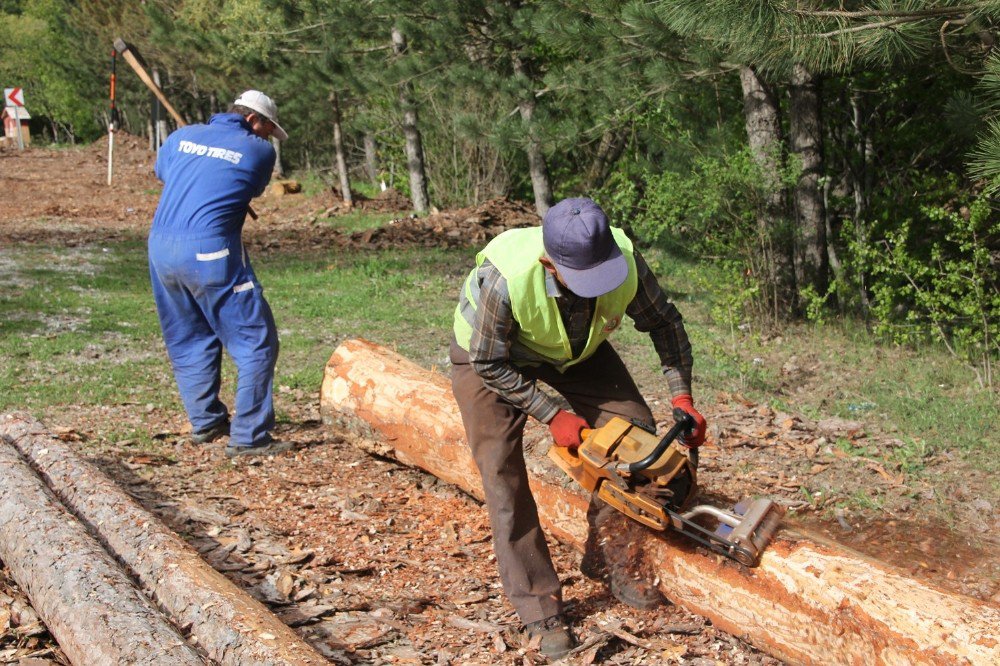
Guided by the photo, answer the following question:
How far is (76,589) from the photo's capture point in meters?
3.61

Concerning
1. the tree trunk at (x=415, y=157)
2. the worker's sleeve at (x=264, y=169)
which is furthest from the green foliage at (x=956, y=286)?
the tree trunk at (x=415, y=157)

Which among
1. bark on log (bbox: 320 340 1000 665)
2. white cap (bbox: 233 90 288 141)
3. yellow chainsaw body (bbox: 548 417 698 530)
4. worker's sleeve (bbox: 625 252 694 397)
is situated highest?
white cap (bbox: 233 90 288 141)

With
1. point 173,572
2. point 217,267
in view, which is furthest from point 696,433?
point 217,267

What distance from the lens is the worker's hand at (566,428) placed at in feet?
12.2

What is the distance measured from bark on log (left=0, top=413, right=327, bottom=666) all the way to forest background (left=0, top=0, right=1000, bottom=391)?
14.1 feet

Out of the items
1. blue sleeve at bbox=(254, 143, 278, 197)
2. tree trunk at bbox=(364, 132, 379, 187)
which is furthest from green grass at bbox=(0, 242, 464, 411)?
tree trunk at bbox=(364, 132, 379, 187)

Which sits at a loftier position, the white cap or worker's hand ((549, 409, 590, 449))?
the white cap

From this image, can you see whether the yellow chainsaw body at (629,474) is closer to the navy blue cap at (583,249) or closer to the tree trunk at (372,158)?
the navy blue cap at (583,249)

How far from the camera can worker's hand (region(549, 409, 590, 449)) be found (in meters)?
3.73

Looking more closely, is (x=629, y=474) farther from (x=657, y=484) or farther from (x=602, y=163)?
(x=602, y=163)

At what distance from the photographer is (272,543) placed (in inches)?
185

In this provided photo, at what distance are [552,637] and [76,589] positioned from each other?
1903mm

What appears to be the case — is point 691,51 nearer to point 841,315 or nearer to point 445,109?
point 841,315

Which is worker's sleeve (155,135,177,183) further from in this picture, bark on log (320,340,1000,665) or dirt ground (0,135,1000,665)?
bark on log (320,340,1000,665)
